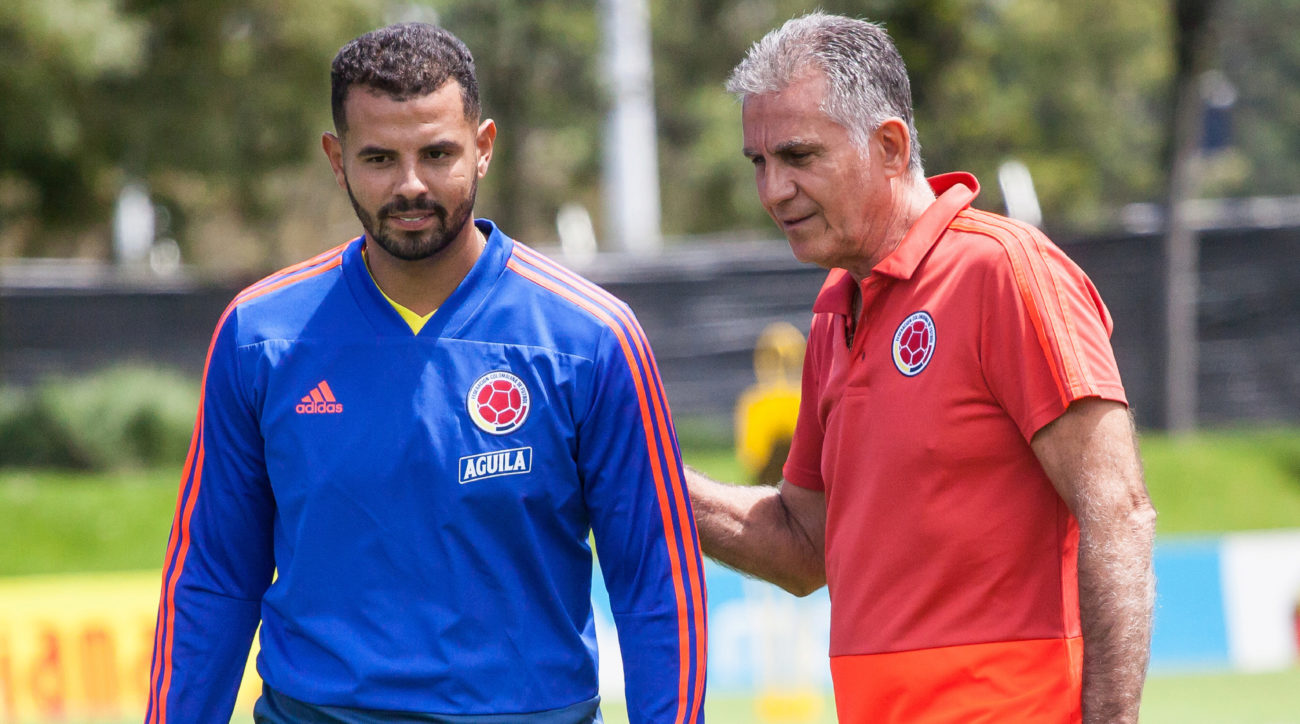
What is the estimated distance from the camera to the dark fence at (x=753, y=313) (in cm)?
1501

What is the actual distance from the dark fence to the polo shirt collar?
39.2 feet

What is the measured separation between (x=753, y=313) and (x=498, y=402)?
12429mm

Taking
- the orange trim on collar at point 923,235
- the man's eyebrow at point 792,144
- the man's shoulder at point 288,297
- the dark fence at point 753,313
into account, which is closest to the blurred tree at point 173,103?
the dark fence at point 753,313

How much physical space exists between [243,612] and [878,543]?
1.35 m

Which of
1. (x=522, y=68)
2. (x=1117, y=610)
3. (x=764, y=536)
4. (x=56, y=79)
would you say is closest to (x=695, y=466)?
(x=56, y=79)

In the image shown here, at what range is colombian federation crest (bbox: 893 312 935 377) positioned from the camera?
114 inches

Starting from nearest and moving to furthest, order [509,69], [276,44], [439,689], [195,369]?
[439,689], [195,369], [276,44], [509,69]

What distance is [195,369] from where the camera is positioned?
49.8ft

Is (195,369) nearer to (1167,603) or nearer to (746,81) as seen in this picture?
(1167,603)

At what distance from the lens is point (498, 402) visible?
9.84ft

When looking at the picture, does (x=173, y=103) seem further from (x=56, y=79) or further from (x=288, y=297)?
(x=288, y=297)

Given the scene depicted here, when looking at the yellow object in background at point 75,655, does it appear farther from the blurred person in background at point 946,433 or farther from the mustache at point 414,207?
the blurred person in background at point 946,433

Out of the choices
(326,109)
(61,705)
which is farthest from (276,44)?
(61,705)

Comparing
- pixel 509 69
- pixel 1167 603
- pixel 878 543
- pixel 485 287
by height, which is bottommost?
pixel 1167 603
